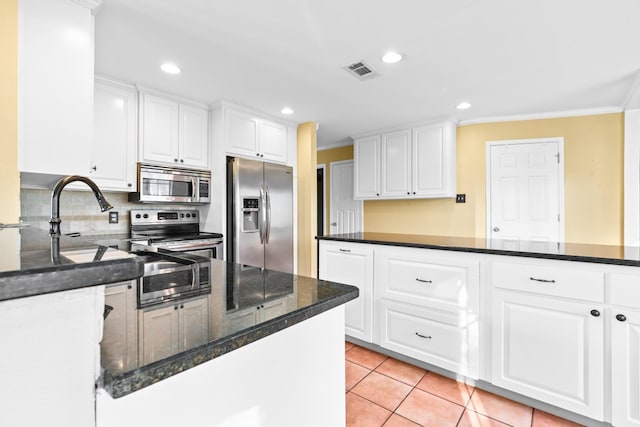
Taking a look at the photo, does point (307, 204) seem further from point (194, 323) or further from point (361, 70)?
point (194, 323)

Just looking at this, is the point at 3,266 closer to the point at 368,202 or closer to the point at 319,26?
the point at 319,26

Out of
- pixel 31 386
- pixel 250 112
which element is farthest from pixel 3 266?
pixel 250 112

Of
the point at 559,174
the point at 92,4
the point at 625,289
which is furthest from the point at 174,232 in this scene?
the point at 559,174

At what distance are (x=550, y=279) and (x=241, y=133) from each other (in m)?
2.98

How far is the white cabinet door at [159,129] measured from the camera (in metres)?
2.86

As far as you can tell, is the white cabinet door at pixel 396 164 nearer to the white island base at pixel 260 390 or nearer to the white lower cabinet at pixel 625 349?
the white lower cabinet at pixel 625 349

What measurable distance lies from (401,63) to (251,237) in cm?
219

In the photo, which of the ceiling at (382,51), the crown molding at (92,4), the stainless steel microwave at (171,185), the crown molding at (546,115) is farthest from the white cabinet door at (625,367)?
the stainless steel microwave at (171,185)

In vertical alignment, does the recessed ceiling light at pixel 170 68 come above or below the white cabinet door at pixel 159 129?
above

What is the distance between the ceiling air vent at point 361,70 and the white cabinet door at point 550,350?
74.3 inches

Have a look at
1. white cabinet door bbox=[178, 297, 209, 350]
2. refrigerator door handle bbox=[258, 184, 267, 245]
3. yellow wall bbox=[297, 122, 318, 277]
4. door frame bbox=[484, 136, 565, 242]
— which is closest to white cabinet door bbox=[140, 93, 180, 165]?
refrigerator door handle bbox=[258, 184, 267, 245]

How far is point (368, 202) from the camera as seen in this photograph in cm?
487

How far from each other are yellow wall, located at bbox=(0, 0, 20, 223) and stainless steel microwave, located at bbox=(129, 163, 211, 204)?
4.42 feet

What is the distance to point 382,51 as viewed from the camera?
7.32ft
